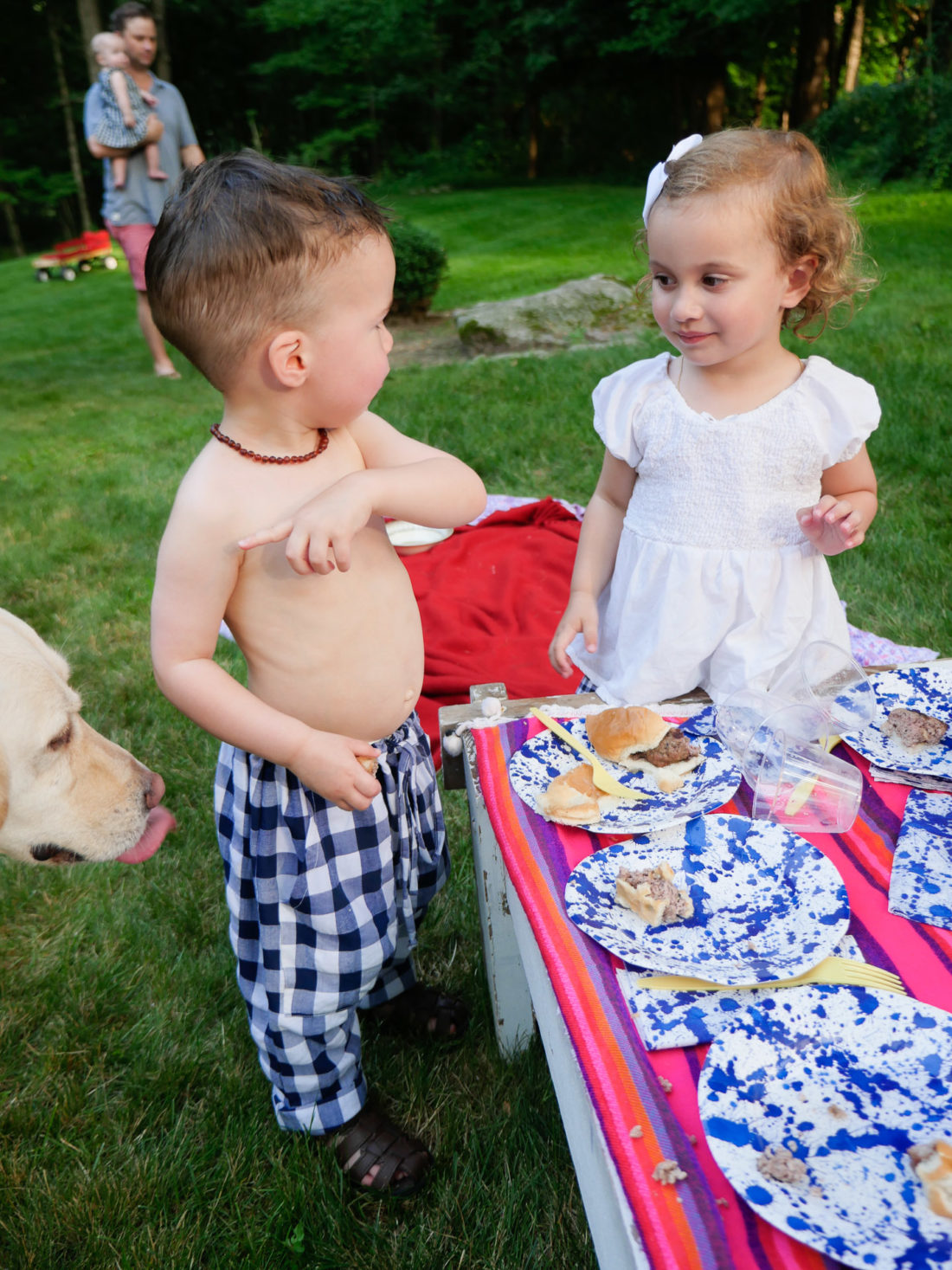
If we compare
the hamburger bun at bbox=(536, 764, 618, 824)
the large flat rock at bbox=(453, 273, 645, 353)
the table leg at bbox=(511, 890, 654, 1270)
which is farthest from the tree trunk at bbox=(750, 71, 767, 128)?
the table leg at bbox=(511, 890, 654, 1270)

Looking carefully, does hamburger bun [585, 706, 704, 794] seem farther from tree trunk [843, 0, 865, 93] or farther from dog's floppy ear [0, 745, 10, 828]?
tree trunk [843, 0, 865, 93]

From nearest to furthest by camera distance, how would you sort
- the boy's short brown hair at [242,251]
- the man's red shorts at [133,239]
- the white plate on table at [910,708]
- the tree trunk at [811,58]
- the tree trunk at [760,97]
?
the boy's short brown hair at [242,251] < the white plate on table at [910,708] < the man's red shorts at [133,239] < the tree trunk at [811,58] < the tree trunk at [760,97]

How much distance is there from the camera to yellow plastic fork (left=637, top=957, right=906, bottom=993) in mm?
1174

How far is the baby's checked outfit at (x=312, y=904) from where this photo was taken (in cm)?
170

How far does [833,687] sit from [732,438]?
27.3 inches

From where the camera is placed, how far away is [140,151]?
736 centimetres

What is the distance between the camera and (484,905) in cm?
192

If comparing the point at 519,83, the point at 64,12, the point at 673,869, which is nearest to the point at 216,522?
the point at 673,869

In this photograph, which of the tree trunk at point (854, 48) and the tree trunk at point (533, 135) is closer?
the tree trunk at point (854, 48)

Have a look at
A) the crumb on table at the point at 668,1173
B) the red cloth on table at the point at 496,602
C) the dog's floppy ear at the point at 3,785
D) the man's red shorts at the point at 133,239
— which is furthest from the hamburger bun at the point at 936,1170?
the man's red shorts at the point at 133,239

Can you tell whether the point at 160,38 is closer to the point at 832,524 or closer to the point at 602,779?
the point at 832,524

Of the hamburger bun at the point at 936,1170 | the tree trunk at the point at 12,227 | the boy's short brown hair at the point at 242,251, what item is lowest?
the tree trunk at the point at 12,227

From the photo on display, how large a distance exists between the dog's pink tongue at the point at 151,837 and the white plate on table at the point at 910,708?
140 centimetres

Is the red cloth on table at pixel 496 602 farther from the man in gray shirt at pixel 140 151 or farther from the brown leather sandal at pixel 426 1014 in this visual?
the man in gray shirt at pixel 140 151
